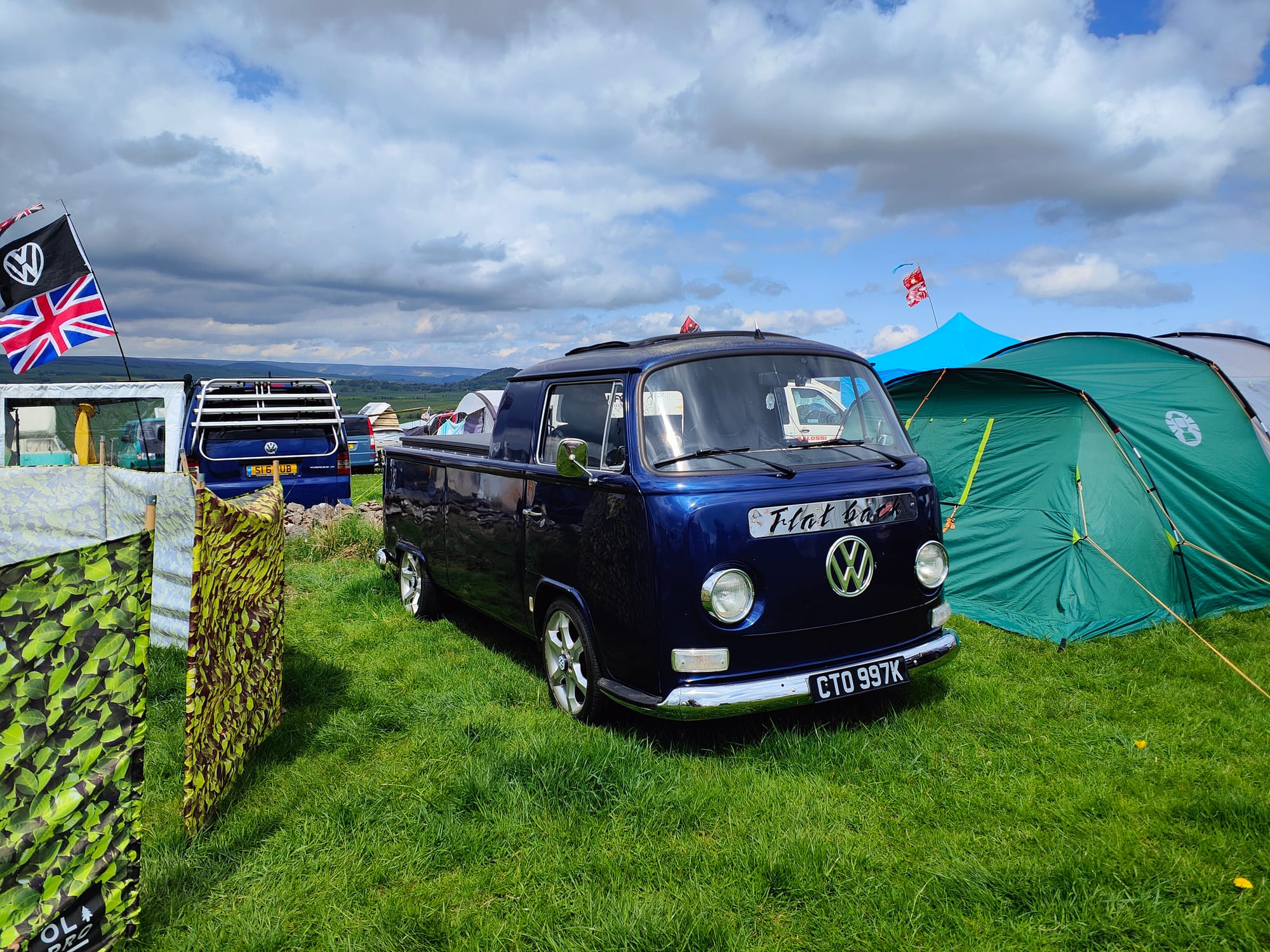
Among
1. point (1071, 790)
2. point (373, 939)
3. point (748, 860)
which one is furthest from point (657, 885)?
point (1071, 790)

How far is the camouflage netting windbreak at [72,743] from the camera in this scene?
8.49 ft

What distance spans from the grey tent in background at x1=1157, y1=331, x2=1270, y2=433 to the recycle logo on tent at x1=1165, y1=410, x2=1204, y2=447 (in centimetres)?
50

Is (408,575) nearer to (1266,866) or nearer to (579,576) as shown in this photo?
(579,576)

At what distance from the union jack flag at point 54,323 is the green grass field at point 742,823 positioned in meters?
A: 6.05

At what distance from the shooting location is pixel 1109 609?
6.29 meters

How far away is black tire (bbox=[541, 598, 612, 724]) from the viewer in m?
4.59

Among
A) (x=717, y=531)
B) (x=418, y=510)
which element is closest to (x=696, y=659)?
(x=717, y=531)

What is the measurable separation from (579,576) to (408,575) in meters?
3.50

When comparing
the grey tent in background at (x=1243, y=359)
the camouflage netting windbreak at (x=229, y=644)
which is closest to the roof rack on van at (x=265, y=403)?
the camouflage netting windbreak at (x=229, y=644)

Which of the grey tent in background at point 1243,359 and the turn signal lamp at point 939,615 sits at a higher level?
the grey tent in background at point 1243,359

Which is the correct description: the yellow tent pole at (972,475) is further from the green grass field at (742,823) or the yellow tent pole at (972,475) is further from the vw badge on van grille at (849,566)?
the vw badge on van grille at (849,566)

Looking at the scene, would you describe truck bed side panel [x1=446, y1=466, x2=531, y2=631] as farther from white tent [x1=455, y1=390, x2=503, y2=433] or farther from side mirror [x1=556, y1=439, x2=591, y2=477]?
white tent [x1=455, y1=390, x2=503, y2=433]

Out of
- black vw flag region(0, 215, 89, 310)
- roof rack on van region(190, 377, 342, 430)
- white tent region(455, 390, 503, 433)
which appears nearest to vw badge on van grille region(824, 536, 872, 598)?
roof rack on van region(190, 377, 342, 430)

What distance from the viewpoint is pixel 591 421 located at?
4988 mm
